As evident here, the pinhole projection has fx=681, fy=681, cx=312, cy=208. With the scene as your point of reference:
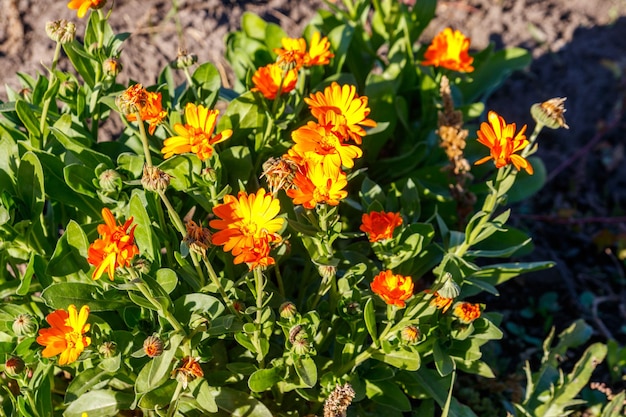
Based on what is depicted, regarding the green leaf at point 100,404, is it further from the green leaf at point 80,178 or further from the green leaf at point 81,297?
the green leaf at point 80,178

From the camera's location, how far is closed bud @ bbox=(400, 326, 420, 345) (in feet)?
6.93

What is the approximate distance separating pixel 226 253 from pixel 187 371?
1.68 ft

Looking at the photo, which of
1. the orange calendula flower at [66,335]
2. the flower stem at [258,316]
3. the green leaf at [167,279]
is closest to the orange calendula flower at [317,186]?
the flower stem at [258,316]

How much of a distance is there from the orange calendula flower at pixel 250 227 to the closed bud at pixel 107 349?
0.46 meters

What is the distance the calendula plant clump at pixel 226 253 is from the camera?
1951mm

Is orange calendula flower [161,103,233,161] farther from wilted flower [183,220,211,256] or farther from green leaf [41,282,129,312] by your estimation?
green leaf [41,282,129,312]

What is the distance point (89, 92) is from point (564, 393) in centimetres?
218

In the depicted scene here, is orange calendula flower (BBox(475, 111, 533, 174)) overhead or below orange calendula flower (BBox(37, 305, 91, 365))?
overhead

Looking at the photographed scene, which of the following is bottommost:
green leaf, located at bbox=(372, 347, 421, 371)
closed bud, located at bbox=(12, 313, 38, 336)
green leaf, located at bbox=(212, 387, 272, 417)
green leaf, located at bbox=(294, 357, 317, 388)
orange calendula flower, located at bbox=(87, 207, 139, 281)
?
green leaf, located at bbox=(212, 387, 272, 417)

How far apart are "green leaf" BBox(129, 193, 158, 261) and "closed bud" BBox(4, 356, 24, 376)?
1.60ft

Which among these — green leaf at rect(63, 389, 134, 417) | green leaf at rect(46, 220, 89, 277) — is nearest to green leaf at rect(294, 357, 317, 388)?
green leaf at rect(63, 389, 134, 417)

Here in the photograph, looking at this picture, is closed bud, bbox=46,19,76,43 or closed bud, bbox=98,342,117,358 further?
closed bud, bbox=46,19,76,43

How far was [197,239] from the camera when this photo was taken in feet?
6.22

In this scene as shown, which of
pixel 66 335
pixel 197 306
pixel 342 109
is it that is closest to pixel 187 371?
pixel 197 306
